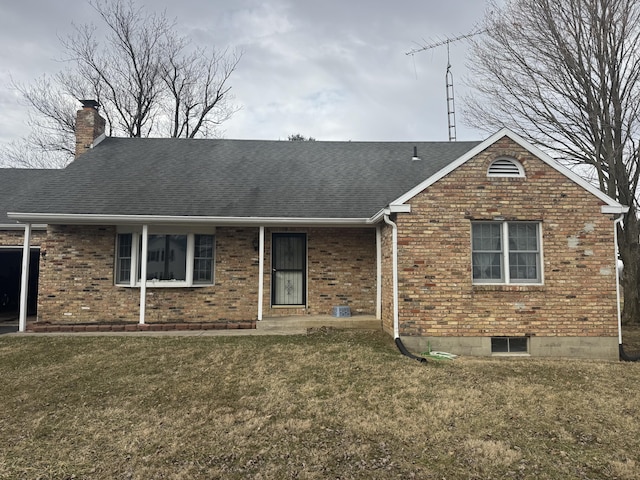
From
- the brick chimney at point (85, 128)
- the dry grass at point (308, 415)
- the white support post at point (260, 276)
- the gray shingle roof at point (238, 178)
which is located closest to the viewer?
the dry grass at point (308, 415)

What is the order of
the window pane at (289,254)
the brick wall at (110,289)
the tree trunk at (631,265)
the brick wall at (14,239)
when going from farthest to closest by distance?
the brick wall at (14,239) < the tree trunk at (631,265) < the window pane at (289,254) < the brick wall at (110,289)

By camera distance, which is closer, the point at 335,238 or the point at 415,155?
the point at 335,238

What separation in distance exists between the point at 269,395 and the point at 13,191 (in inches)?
508

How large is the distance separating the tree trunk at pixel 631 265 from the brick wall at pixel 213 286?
7449 millimetres

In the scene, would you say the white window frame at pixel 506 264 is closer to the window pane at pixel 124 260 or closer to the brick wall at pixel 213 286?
the brick wall at pixel 213 286

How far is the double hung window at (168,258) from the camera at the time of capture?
10300mm

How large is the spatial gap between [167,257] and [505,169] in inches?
331

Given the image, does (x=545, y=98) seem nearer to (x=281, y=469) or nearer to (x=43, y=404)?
(x=281, y=469)

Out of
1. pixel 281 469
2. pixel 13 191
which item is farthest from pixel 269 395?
pixel 13 191

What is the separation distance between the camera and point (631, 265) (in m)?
11.1

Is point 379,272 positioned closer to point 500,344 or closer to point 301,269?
point 301,269

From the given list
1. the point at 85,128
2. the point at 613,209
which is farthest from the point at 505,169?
the point at 85,128

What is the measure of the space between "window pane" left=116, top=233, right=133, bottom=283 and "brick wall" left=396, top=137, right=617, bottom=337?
720cm

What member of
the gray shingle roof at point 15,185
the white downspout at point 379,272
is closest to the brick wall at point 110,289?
the gray shingle roof at point 15,185
